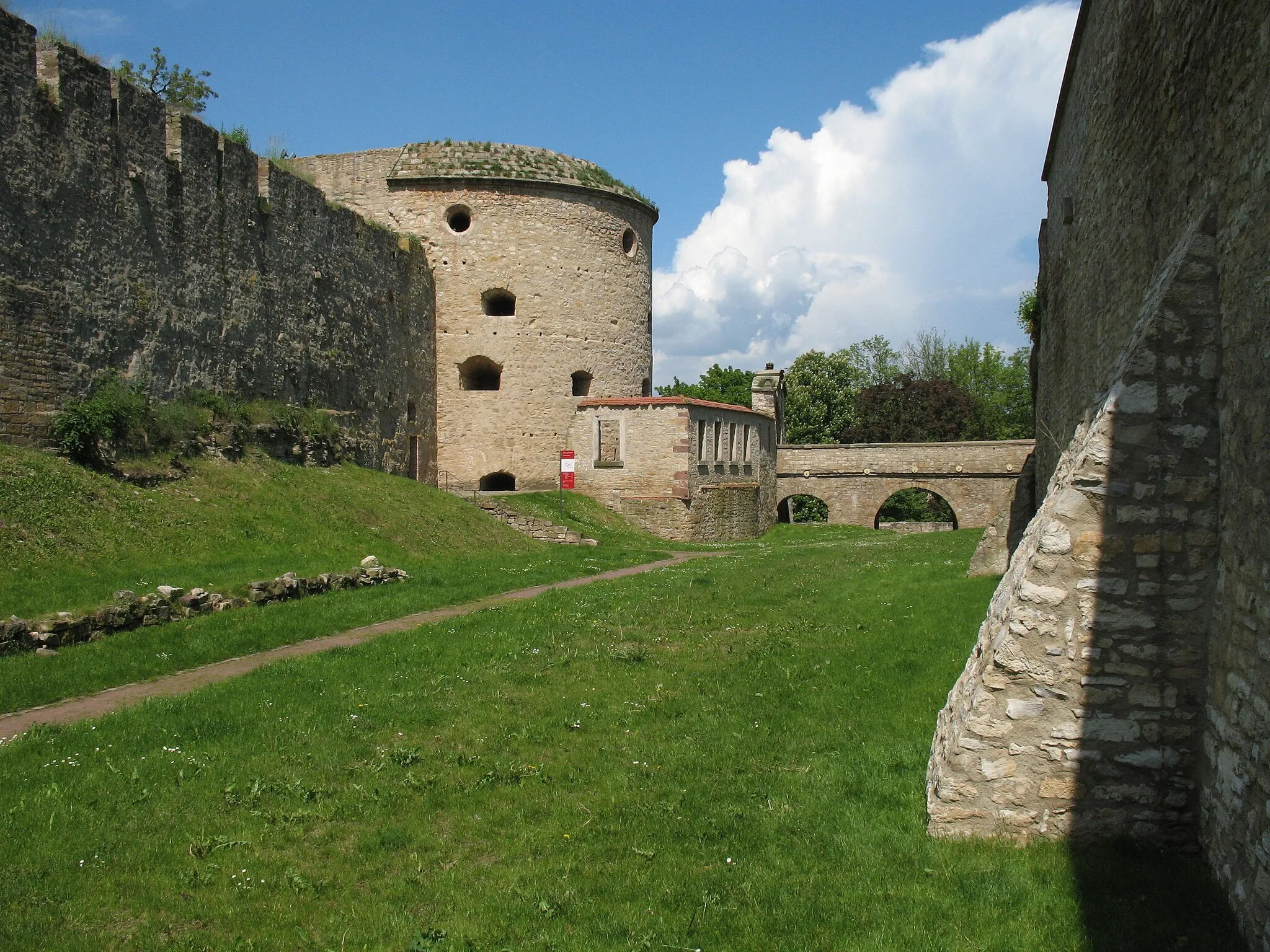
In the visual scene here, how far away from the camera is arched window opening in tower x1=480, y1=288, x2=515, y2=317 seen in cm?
3034

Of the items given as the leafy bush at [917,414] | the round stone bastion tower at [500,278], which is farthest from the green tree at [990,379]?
the round stone bastion tower at [500,278]

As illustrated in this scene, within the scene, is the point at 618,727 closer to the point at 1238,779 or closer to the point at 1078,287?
the point at 1238,779

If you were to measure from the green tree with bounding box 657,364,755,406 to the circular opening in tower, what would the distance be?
38.9 m

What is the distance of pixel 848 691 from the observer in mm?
8336

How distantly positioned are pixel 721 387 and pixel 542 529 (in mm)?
49214

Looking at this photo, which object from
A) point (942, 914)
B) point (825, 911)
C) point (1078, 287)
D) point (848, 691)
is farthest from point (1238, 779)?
point (1078, 287)

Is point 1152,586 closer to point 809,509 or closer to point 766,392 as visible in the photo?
point 766,392

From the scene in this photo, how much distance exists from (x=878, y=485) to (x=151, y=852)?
34.9 metres

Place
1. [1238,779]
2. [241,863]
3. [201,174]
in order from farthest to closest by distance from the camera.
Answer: [201,174] < [241,863] < [1238,779]

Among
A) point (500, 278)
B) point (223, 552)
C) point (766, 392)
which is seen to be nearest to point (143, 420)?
point (223, 552)

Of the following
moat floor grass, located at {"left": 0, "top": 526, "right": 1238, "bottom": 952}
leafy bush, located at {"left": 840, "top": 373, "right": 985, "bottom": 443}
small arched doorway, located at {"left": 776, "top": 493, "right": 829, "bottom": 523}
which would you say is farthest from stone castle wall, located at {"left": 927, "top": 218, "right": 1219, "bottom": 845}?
leafy bush, located at {"left": 840, "top": 373, "right": 985, "bottom": 443}

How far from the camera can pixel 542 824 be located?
5.67m

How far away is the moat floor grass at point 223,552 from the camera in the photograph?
32.0 ft

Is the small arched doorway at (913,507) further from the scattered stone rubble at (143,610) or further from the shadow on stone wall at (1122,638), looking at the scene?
the shadow on stone wall at (1122,638)
